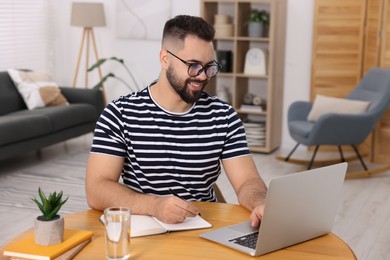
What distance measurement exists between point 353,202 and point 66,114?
8.79 feet

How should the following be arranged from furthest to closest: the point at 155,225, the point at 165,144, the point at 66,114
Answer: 1. the point at 66,114
2. the point at 165,144
3. the point at 155,225

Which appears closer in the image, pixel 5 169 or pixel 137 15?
pixel 5 169

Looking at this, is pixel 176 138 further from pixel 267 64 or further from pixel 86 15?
pixel 86 15

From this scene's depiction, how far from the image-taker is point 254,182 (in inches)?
90.2

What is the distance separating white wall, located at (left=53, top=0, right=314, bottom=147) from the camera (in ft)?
20.9

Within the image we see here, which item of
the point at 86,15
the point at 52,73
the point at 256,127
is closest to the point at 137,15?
the point at 86,15

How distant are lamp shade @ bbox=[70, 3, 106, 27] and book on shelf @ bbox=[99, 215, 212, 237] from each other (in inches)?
196

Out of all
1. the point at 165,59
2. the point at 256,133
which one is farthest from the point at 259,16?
the point at 165,59

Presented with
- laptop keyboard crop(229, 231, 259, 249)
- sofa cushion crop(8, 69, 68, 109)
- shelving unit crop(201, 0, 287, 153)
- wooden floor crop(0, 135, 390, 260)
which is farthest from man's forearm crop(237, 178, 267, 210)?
sofa cushion crop(8, 69, 68, 109)

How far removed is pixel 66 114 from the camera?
19.6 ft

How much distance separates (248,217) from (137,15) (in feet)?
16.9

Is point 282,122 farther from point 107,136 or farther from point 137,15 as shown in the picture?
point 107,136

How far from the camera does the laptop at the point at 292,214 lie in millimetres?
1722

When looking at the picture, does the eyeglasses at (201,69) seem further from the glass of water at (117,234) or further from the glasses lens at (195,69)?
the glass of water at (117,234)
